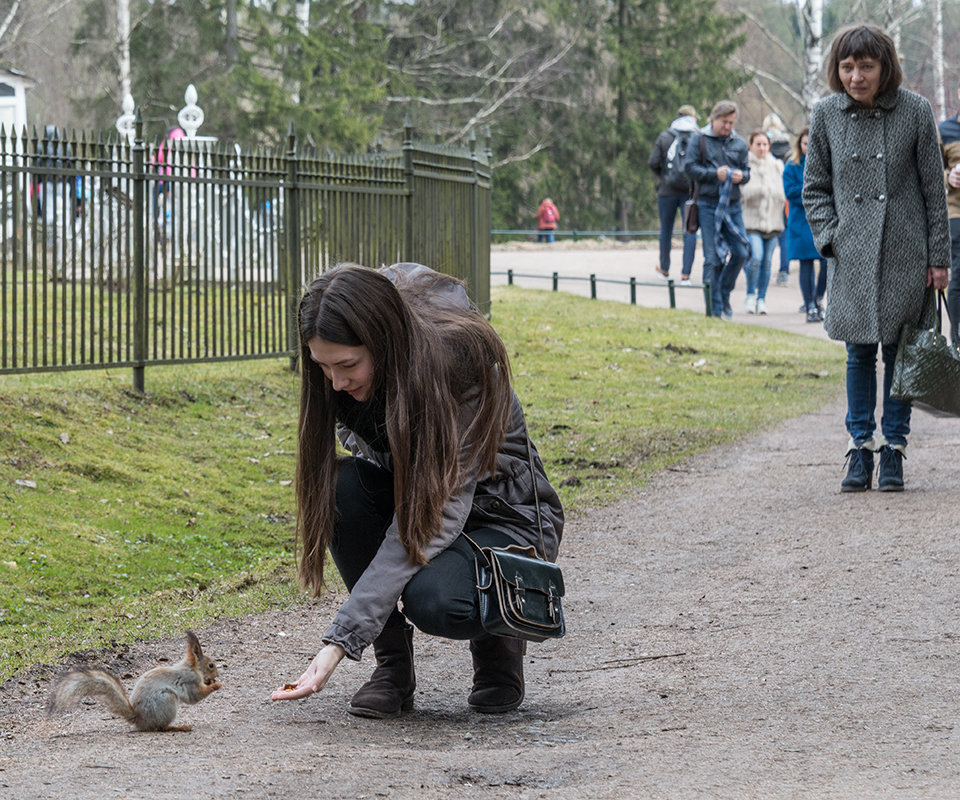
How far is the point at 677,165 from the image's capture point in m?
17.2

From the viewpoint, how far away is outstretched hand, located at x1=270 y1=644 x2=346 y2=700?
3.60m

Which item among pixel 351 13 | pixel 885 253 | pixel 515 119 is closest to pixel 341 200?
pixel 885 253

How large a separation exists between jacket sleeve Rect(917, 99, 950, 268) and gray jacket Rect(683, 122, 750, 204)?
937cm

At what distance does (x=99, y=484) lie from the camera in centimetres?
773

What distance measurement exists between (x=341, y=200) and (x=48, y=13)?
104 feet

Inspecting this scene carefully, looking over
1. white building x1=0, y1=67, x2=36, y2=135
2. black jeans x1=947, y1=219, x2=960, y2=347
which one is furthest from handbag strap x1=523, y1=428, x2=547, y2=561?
white building x1=0, y1=67, x2=36, y2=135

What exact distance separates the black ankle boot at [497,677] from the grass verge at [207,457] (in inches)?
66.5

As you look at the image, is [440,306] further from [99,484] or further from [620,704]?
[99,484]

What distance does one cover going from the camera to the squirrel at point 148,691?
3824mm

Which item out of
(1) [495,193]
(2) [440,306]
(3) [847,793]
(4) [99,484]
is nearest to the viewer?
(3) [847,793]

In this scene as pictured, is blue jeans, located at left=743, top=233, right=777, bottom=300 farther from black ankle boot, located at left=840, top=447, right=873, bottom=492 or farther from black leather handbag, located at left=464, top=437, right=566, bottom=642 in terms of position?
black leather handbag, located at left=464, top=437, right=566, bottom=642

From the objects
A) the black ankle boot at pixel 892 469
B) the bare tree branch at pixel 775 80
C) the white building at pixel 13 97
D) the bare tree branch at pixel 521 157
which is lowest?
the black ankle boot at pixel 892 469

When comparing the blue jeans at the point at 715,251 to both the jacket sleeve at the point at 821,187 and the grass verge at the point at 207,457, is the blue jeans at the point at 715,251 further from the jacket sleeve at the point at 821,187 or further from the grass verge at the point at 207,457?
the jacket sleeve at the point at 821,187

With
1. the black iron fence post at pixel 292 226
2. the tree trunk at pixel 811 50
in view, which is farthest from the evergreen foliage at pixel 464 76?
the black iron fence post at pixel 292 226
